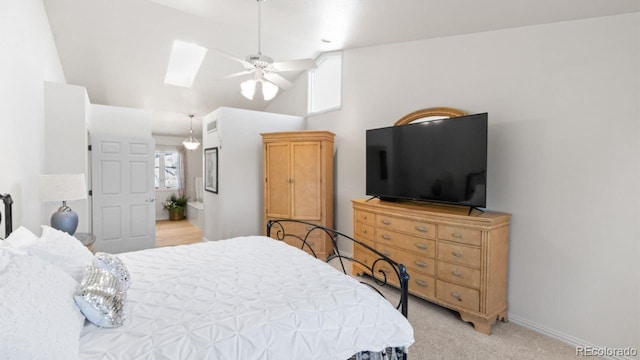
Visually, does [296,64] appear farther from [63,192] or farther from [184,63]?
[184,63]

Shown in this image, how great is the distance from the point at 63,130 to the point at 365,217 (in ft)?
11.8

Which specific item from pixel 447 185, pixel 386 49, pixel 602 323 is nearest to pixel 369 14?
pixel 386 49

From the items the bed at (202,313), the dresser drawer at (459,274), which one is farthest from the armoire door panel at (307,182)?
the bed at (202,313)

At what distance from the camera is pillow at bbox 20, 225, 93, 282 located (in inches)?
57.6

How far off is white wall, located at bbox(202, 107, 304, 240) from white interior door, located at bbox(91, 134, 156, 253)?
992mm

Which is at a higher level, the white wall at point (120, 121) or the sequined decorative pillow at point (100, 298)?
the white wall at point (120, 121)

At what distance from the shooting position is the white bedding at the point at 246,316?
1.16 metres

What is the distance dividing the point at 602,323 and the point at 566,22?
7.79ft

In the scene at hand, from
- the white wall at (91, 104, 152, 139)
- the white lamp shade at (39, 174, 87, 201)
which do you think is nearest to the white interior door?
the white wall at (91, 104, 152, 139)

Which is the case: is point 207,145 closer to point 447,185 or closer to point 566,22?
point 447,185

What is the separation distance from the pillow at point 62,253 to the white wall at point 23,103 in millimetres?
780

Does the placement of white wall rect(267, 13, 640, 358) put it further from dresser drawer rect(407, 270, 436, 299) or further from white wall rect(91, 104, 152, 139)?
white wall rect(91, 104, 152, 139)

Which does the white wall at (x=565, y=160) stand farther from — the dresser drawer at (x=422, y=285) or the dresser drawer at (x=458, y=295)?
the dresser drawer at (x=422, y=285)

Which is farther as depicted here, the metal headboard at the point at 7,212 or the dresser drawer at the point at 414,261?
the dresser drawer at the point at 414,261
